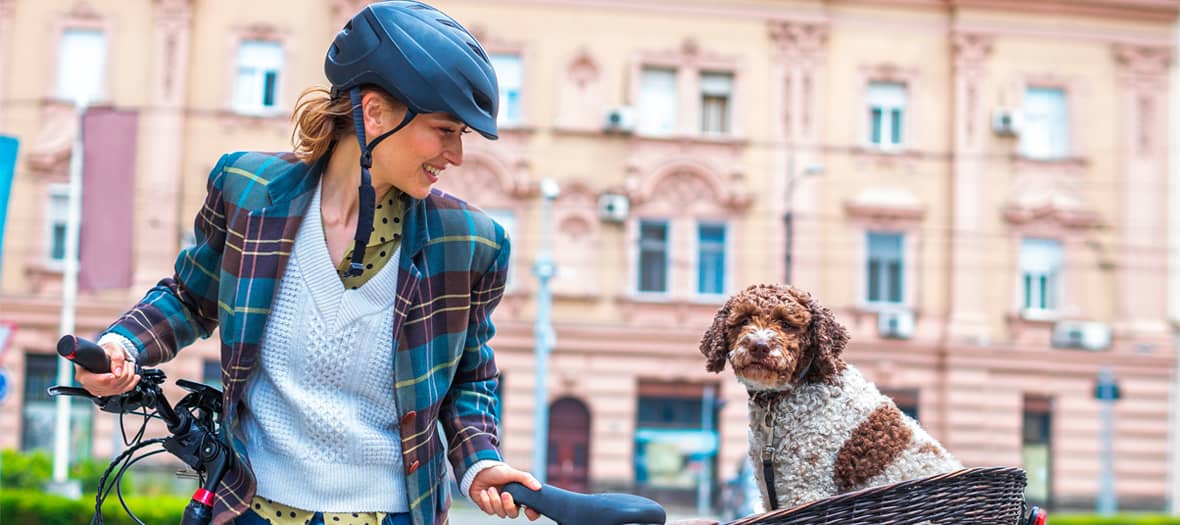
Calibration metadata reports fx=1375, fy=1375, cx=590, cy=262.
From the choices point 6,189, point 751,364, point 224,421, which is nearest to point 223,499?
point 224,421

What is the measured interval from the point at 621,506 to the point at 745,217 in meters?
24.7

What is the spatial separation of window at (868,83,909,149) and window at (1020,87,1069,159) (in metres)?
2.49

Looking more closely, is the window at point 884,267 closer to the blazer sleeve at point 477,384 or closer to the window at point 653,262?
the window at point 653,262

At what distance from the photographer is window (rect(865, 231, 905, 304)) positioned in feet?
88.6

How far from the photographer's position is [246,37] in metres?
25.8

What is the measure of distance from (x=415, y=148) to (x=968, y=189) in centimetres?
2553

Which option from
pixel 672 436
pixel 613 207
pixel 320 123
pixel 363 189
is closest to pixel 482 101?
pixel 363 189

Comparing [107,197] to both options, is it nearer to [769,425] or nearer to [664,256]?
[664,256]

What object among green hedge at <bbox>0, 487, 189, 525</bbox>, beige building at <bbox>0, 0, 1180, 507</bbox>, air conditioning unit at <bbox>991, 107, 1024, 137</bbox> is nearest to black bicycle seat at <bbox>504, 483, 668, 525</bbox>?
green hedge at <bbox>0, 487, 189, 525</bbox>

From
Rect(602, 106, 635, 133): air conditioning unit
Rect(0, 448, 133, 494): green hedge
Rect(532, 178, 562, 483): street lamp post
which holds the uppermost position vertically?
Rect(602, 106, 635, 133): air conditioning unit

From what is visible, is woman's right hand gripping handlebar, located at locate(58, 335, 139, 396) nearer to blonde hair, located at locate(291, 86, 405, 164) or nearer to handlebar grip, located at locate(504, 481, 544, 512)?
blonde hair, located at locate(291, 86, 405, 164)

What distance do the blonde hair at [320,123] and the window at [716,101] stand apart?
24297 mm

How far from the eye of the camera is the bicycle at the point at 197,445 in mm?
2123

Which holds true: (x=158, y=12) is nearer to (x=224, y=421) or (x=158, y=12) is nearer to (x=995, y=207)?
(x=995, y=207)
